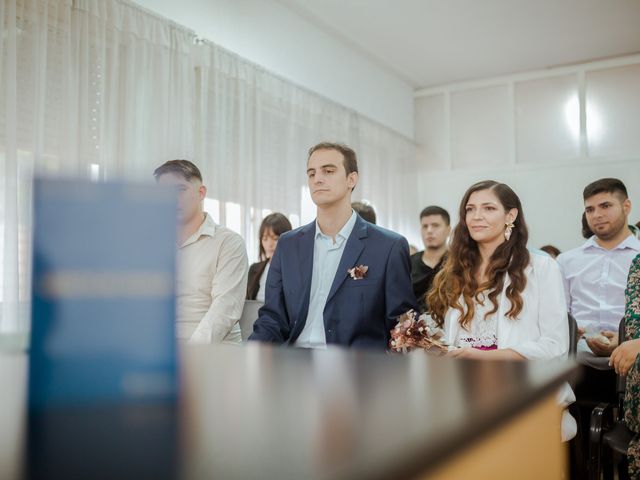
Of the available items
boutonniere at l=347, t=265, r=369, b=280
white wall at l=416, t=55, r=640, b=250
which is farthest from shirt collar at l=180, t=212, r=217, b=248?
white wall at l=416, t=55, r=640, b=250

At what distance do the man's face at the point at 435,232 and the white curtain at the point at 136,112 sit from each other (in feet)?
4.92

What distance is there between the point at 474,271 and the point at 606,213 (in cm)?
185

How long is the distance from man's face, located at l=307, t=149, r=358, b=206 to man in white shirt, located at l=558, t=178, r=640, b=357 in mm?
2030

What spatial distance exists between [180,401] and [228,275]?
7.08 ft

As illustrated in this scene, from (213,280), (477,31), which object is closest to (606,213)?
(213,280)

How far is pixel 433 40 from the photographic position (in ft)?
21.9

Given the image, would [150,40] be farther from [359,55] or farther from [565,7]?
[565,7]

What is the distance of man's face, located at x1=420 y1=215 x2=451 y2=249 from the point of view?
14.5 feet

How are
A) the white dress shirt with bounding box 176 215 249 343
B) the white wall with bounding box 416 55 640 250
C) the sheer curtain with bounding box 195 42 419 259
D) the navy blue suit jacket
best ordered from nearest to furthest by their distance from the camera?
the navy blue suit jacket → the white dress shirt with bounding box 176 215 249 343 → the sheer curtain with bounding box 195 42 419 259 → the white wall with bounding box 416 55 640 250

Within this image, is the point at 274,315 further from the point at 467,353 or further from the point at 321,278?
the point at 467,353

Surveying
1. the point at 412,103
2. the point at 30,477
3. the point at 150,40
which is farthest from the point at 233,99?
the point at 30,477

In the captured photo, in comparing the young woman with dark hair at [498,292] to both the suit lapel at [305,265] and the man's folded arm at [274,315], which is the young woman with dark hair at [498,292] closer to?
the suit lapel at [305,265]

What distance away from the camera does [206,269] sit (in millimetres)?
2611

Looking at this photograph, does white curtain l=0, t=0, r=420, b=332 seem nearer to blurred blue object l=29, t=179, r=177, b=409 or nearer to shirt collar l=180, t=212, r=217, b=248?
shirt collar l=180, t=212, r=217, b=248
